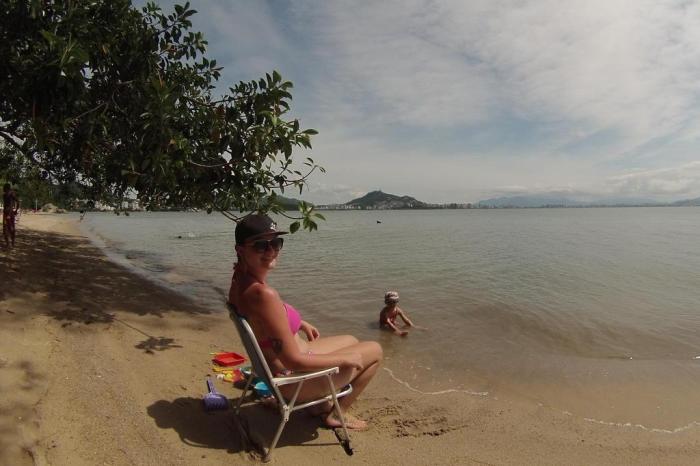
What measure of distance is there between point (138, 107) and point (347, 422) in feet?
16.2

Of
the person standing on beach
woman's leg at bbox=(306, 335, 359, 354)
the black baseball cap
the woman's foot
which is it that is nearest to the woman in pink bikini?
the black baseball cap

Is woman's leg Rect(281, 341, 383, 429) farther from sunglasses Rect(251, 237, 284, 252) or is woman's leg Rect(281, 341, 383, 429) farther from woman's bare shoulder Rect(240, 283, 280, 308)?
sunglasses Rect(251, 237, 284, 252)

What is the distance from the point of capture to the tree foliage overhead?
16.1ft

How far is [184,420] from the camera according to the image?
143 inches

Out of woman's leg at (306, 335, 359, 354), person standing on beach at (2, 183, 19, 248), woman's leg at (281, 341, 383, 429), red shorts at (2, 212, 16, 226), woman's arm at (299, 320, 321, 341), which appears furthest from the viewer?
red shorts at (2, 212, 16, 226)

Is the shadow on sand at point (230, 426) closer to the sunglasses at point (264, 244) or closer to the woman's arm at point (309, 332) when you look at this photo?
the woman's arm at point (309, 332)

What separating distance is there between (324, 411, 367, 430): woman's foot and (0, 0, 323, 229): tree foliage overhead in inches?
90.8

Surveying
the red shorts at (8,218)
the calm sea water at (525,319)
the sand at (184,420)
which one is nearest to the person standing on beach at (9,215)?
the red shorts at (8,218)

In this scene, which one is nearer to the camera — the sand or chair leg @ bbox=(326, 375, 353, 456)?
the sand

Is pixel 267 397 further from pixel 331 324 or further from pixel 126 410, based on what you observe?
pixel 331 324

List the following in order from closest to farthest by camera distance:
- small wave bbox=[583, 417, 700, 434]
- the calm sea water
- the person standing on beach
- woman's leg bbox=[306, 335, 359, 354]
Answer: woman's leg bbox=[306, 335, 359, 354]
small wave bbox=[583, 417, 700, 434]
the calm sea water
the person standing on beach

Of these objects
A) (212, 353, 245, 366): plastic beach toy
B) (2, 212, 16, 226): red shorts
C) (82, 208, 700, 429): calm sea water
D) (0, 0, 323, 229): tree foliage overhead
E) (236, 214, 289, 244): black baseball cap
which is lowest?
(82, 208, 700, 429): calm sea water

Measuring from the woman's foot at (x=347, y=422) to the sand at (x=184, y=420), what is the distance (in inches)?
2.9

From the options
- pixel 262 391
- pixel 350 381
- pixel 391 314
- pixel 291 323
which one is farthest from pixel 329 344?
pixel 391 314
